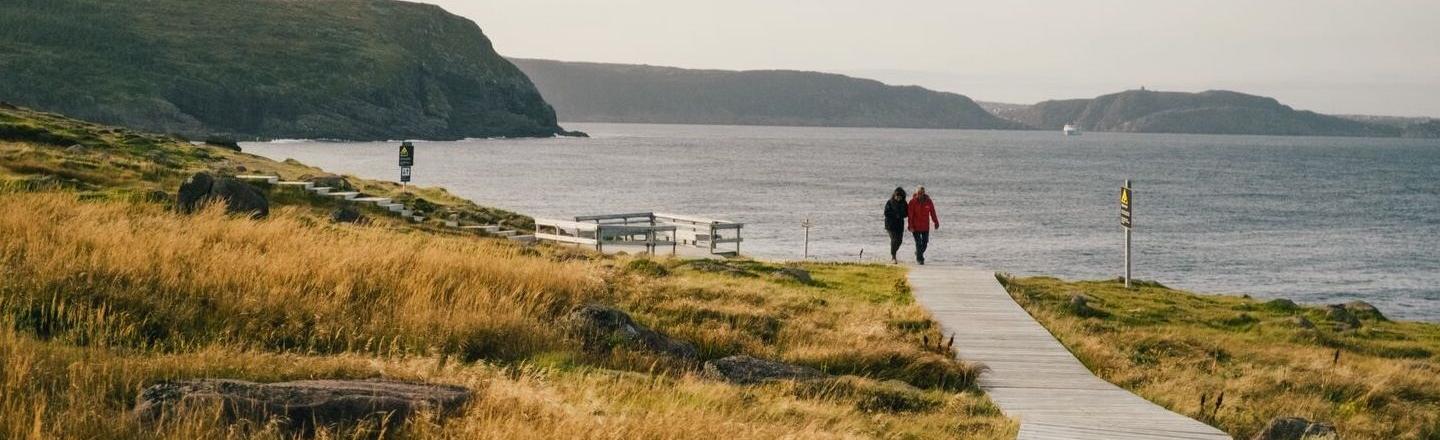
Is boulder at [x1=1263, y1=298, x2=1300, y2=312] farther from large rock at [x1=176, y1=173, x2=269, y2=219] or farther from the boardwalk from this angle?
large rock at [x1=176, y1=173, x2=269, y2=219]

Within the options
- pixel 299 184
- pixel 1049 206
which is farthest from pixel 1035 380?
pixel 1049 206

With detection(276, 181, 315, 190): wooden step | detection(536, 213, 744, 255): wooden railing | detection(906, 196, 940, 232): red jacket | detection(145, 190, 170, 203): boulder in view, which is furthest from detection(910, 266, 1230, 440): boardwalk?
detection(276, 181, 315, 190): wooden step

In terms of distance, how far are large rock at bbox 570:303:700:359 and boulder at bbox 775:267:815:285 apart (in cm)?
891

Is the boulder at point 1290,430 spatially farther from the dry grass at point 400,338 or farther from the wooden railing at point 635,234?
the wooden railing at point 635,234

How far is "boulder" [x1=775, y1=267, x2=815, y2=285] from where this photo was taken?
2368 cm

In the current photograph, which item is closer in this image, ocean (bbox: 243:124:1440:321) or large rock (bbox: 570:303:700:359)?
large rock (bbox: 570:303:700:359)

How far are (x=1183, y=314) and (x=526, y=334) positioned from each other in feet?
47.9

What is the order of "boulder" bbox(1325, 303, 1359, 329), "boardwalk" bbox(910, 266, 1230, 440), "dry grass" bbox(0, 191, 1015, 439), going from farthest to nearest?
"boulder" bbox(1325, 303, 1359, 329), "boardwalk" bbox(910, 266, 1230, 440), "dry grass" bbox(0, 191, 1015, 439)

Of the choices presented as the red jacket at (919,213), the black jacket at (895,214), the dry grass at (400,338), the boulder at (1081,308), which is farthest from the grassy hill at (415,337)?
the red jacket at (919,213)

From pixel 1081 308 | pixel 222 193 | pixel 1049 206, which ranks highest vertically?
pixel 222 193

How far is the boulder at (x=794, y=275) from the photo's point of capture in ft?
77.7

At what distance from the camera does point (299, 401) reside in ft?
27.8

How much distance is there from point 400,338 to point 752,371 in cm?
347

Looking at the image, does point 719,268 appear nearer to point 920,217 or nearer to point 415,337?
point 920,217
